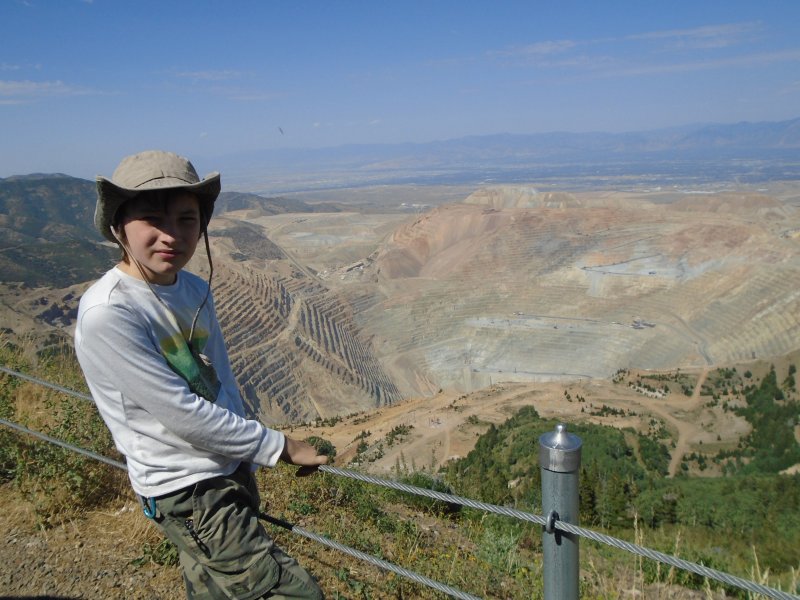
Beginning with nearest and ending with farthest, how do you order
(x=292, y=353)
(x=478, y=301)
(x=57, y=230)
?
(x=292, y=353) → (x=478, y=301) → (x=57, y=230)

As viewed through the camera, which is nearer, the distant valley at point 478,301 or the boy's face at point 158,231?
the boy's face at point 158,231

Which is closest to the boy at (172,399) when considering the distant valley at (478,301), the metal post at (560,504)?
the metal post at (560,504)

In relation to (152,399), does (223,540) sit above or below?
below

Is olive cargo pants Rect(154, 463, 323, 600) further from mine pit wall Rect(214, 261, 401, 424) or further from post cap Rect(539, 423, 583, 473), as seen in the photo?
mine pit wall Rect(214, 261, 401, 424)

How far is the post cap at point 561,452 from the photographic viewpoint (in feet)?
5.56

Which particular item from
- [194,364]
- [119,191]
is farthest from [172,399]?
[119,191]

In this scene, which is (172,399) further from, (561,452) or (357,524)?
(357,524)

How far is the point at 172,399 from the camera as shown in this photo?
5.89 feet

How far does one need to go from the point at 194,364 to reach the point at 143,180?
605 mm

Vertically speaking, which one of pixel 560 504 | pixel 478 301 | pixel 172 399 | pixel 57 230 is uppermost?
pixel 172 399

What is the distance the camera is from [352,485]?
4.97 m

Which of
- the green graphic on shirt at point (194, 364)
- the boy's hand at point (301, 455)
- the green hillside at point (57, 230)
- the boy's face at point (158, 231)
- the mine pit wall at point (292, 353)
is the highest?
the boy's face at point (158, 231)

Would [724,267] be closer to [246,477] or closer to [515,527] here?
[515,527]

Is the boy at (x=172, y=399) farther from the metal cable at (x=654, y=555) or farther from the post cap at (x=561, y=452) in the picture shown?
the post cap at (x=561, y=452)
